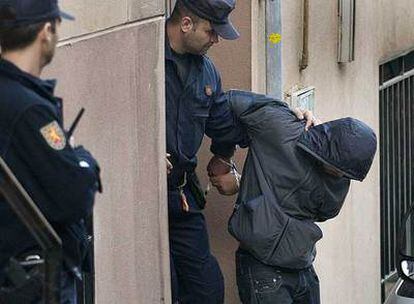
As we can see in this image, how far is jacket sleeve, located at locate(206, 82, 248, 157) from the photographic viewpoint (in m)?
6.43

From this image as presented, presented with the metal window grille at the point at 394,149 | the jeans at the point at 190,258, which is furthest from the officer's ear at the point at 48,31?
the metal window grille at the point at 394,149

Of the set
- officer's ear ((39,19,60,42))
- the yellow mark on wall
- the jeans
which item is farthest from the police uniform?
officer's ear ((39,19,60,42))

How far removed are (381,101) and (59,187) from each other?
7384 mm

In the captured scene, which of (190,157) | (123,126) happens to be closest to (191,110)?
(190,157)

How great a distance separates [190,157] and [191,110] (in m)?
0.26

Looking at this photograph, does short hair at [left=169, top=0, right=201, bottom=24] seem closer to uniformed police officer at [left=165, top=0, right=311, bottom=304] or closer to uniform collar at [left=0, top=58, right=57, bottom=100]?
uniformed police officer at [left=165, top=0, right=311, bottom=304]

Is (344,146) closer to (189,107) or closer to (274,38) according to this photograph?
(189,107)

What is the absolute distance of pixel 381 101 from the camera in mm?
10789

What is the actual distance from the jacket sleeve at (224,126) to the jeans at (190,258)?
38 cm

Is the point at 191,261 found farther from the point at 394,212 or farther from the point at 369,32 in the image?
the point at 394,212

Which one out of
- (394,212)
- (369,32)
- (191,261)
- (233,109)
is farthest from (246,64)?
(394,212)

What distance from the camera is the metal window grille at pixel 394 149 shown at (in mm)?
10914

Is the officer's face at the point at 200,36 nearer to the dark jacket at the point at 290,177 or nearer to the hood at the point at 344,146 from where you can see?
the dark jacket at the point at 290,177

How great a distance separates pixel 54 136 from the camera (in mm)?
3668
